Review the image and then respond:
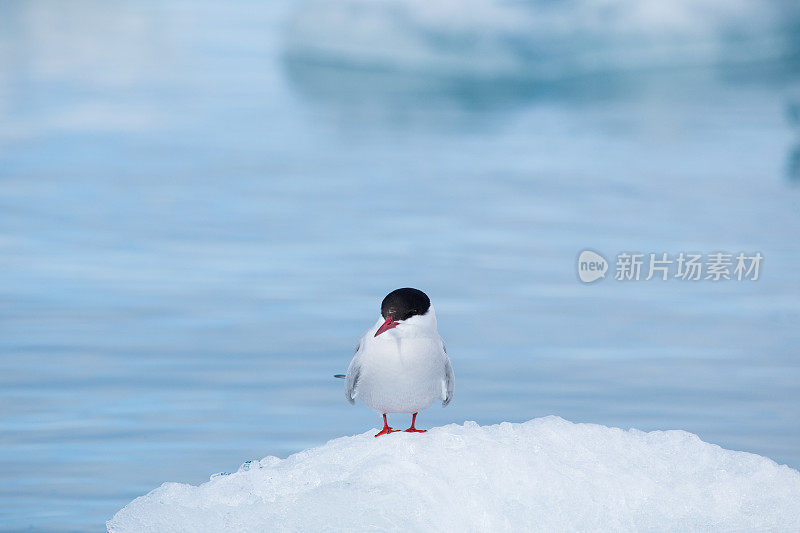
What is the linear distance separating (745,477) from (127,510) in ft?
7.87

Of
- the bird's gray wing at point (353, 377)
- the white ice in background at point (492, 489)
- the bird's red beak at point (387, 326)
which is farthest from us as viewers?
the bird's gray wing at point (353, 377)

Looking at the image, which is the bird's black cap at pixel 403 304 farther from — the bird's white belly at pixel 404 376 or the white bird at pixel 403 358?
the bird's white belly at pixel 404 376

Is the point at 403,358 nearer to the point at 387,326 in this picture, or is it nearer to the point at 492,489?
the point at 387,326

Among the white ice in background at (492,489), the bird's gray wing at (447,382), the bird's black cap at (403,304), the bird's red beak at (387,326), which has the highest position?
the bird's black cap at (403,304)

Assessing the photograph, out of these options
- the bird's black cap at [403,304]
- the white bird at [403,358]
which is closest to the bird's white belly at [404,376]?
the white bird at [403,358]

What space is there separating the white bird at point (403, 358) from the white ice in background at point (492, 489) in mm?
178

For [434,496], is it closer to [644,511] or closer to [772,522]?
[644,511]

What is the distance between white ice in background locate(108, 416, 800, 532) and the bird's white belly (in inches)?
6.2

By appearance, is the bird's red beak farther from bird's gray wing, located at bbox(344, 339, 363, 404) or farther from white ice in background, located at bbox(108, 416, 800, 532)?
white ice in background, located at bbox(108, 416, 800, 532)

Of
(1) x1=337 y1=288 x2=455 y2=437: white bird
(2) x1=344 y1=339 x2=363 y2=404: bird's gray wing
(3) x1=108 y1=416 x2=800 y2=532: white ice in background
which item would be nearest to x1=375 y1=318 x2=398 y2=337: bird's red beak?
(1) x1=337 y1=288 x2=455 y2=437: white bird

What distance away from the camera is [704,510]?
163 inches

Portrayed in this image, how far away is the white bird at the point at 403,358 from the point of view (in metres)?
4.26

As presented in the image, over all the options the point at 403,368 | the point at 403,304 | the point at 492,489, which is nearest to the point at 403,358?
the point at 403,368

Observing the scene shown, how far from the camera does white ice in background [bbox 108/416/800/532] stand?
402cm
